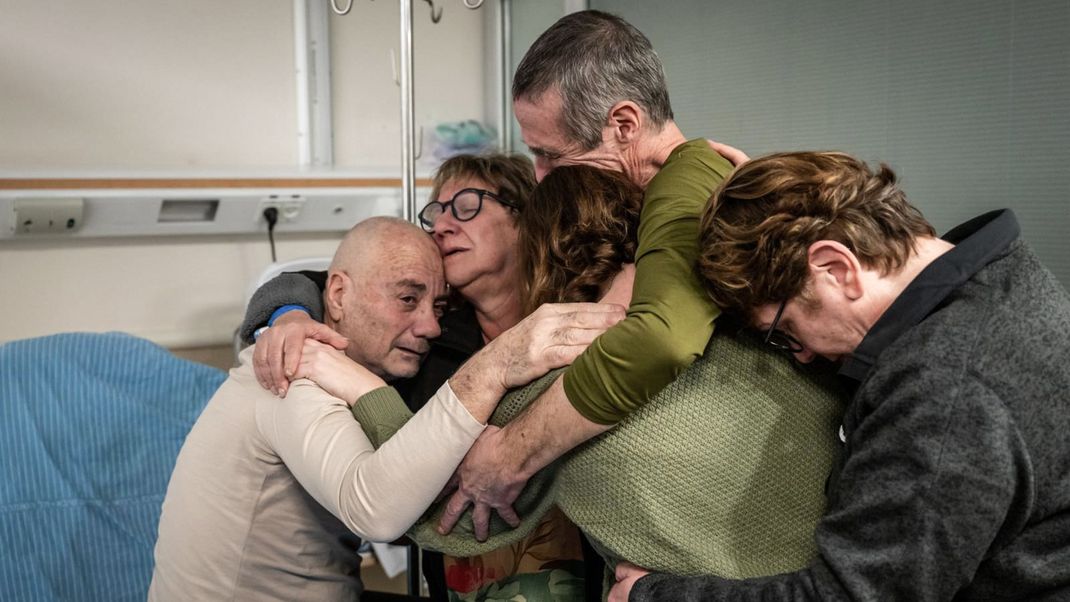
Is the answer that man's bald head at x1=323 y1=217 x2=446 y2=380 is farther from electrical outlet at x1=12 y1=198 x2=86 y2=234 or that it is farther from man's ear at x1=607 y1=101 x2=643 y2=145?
electrical outlet at x1=12 y1=198 x2=86 y2=234

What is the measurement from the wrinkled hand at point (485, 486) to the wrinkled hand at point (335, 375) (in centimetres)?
23

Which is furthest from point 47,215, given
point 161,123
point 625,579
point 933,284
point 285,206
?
point 933,284

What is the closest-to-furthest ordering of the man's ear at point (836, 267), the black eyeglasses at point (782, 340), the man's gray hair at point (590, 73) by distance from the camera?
the man's ear at point (836, 267) < the black eyeglasses at point (782, 340) < the man's gray hair at point (590, 73)

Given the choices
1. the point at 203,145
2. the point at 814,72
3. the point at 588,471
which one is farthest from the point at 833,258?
the point at 203,145

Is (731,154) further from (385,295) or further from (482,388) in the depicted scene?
(385,295)

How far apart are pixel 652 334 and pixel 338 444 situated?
1.69ft

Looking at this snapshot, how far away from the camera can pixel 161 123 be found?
3141mm

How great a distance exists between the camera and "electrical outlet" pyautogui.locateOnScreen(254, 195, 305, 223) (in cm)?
320

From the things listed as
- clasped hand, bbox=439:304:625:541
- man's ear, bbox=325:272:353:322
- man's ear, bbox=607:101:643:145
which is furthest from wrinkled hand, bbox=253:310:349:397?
man's ear, bbox=607:101:643:145

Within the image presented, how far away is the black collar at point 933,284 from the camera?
1.04 metres

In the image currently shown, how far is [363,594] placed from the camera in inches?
69.9

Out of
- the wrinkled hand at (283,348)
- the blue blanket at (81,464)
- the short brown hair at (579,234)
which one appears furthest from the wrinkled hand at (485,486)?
the blue blanket at (81,464)

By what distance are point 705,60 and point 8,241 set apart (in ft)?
6.76

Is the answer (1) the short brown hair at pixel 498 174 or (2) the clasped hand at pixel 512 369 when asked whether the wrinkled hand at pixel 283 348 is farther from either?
(1) the short brown hair at pixel 498 174
